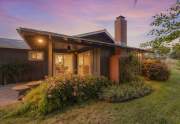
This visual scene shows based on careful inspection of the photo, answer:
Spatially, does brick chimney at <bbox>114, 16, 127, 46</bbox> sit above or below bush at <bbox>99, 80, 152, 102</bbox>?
above

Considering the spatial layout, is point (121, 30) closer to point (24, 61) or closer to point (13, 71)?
point (24, 61)

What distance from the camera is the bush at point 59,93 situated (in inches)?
241

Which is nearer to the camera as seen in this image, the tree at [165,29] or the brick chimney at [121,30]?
the tree at [165,29]

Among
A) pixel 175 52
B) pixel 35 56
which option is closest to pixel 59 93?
pixel 175 52

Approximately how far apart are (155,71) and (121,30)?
19.8 ft

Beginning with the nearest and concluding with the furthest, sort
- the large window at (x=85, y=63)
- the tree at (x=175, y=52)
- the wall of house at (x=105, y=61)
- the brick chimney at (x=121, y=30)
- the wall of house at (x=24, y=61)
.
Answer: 1. the tree at (x=175, y=52)
2. the wall of house at (x=105, y=61)
3. the large window at (x=85, y=63)
4. the wall of house at (x=24, y=61)
5. the brick chimney at (x=121, y=30)

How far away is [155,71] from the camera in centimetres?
1266

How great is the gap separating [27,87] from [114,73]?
5.43 metres

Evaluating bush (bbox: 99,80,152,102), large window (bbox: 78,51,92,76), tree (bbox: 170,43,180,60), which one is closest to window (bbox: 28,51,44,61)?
large window (bbox: 78,51,92,76)

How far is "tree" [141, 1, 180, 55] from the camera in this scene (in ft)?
9.29

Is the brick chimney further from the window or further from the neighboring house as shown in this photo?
the window

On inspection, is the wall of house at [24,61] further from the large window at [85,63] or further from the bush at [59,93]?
the bush at [59,93]

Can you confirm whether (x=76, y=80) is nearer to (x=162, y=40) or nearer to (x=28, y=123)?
(x=28, y=123)

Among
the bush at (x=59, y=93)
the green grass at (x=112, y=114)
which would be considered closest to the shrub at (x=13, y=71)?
the bush at (x=59, y=93)
